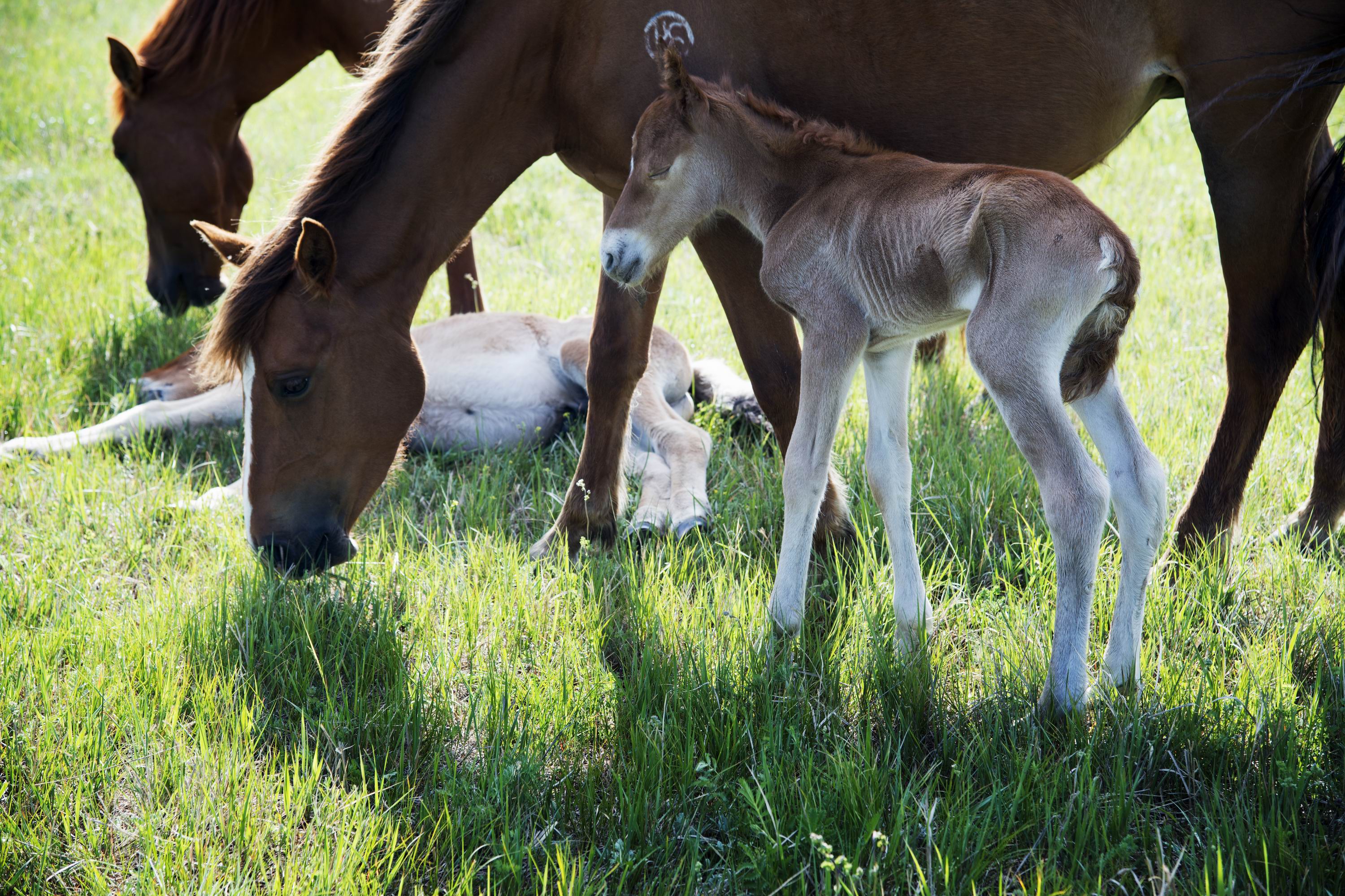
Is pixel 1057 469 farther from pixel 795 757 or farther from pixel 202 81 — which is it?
pixel 202 81

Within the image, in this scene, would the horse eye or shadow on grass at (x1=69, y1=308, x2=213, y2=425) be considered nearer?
the horse eye

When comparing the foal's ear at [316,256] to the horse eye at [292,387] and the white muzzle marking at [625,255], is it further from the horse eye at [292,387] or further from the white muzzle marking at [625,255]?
the white muzzle marking at [625,255]

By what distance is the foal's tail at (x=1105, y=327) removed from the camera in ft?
7.46

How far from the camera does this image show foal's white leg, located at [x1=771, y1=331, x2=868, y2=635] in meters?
2.62

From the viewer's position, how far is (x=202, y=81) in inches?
204

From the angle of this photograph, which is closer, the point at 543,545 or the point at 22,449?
the point at 543,545

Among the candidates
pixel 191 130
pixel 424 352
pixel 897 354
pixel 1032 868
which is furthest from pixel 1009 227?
pixel 191 130

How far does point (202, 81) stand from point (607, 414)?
313 cm

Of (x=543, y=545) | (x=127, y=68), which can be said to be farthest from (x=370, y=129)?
(x=127, y=68)

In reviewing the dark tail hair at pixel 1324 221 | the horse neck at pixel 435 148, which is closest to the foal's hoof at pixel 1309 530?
the dark tail hair at pixel 1324 221

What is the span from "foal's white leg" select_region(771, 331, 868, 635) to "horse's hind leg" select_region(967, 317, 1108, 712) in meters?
0.37

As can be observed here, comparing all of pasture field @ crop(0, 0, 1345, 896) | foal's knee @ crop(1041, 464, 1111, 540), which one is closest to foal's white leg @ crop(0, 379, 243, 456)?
pasture field @ crop(0, 0, 1345, 896)

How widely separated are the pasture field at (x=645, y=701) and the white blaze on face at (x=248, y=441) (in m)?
0.26

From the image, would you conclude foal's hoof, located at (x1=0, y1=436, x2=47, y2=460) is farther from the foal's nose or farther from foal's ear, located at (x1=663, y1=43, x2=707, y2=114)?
foal's ear, located at (x1=663, y1=43, x2=707, y2=114)
